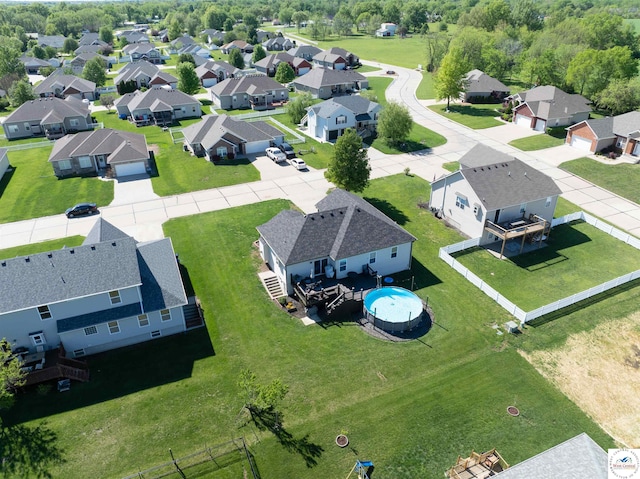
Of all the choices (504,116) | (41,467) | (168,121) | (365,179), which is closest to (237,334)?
(41,467)

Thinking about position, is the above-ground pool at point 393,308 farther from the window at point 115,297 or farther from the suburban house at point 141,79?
the suburban house at point 141,79

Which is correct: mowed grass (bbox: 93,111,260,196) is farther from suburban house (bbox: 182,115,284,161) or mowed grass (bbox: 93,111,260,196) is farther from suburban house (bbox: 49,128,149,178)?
suburban house (bbox: 49,128,149,178)

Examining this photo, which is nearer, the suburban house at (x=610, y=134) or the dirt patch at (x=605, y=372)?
the dirt patch at (x=605, y=372)

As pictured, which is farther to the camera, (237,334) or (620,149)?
(620,149)

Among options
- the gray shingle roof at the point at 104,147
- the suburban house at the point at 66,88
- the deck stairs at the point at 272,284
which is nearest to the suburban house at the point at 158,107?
the suburban house at the point at 66,88

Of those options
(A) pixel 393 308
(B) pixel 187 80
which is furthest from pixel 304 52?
(A) pixel 393 308

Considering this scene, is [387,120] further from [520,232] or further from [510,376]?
[510,376]

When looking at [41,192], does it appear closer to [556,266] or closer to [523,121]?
[556,266]
